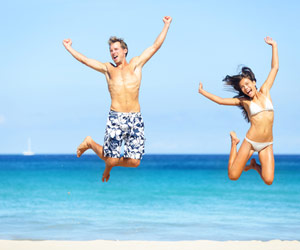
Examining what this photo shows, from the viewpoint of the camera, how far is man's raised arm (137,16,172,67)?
11.3 metres

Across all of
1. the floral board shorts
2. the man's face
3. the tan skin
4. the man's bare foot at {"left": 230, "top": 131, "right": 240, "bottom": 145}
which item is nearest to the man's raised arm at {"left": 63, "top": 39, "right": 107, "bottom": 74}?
the man's face

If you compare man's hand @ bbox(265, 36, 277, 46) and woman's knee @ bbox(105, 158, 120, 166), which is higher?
man's hand @ bbox(265, 36, 277, 46)

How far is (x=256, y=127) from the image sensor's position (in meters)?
11.7

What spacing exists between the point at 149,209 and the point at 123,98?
1633 cm

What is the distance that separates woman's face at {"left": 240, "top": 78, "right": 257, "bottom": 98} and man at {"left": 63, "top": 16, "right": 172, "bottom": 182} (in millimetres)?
1618

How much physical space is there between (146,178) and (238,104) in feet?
112

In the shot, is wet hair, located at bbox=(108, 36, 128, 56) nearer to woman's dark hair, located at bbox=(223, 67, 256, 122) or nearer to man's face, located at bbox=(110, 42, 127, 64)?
man's face, located at bbox=(110, 42, 127, 64)

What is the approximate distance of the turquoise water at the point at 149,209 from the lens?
20578 mm

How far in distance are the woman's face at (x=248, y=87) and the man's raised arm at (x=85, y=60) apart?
2.43 m

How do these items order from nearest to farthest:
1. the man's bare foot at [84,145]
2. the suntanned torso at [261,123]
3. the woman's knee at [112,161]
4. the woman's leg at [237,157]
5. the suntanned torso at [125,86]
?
the suntanned torso at [125,86]
the woman's knee at [112,161]
the suntanned torso at [261,123]
the woman's leg at [237,157]
the man's bare foot at [84,145]

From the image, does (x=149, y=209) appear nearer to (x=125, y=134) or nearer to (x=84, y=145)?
(x=84, y=145)
